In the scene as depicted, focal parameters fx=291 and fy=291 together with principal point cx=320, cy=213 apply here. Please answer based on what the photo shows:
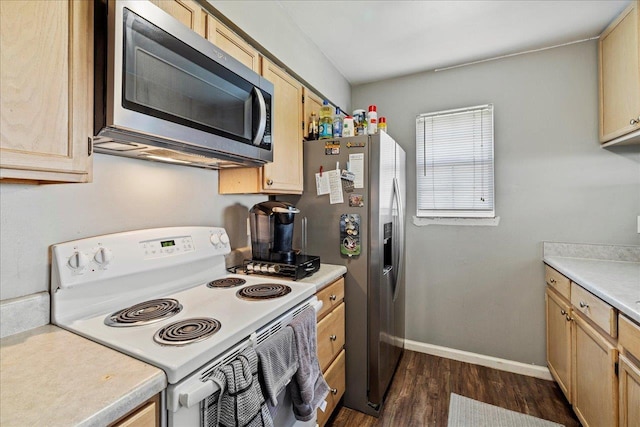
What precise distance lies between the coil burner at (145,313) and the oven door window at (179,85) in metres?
0.67

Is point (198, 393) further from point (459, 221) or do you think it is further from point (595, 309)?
point (459, 221)

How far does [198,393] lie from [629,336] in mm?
1595

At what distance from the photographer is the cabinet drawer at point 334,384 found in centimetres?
159

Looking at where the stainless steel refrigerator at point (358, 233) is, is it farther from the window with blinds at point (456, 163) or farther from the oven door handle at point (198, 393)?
the oven door handle at point (198, 393)

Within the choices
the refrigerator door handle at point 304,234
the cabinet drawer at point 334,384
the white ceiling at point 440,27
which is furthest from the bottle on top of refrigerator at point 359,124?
the cabinet drawer at point 334,384

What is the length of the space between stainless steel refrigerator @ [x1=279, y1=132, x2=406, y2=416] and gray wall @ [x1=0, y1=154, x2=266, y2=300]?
64 cm

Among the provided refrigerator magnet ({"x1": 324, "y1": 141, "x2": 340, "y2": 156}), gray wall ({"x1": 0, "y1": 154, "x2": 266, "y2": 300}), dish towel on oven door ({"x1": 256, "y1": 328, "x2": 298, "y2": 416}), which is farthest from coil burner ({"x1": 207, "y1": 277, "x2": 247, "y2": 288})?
refrigerator magnet ({"x1": 324, "y1": 141, "x2": 340, "y2": 156})

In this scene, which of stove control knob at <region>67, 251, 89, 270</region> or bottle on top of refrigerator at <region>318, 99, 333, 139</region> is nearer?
stove control knob at <region>67, 251, 89, 270</region>

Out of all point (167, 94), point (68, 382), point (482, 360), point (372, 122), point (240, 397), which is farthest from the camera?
point (482, 360)

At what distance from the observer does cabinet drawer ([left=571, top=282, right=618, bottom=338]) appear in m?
1.27

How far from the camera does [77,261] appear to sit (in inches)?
38.7

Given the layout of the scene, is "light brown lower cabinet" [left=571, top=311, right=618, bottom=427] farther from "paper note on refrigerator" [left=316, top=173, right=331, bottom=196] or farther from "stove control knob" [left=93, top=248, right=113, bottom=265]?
"stove control knob" [left=93, top=248, right=113, bottom=265]

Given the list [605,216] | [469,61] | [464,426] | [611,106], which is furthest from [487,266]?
[469,61]

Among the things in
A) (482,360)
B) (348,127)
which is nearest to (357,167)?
(348,127)
